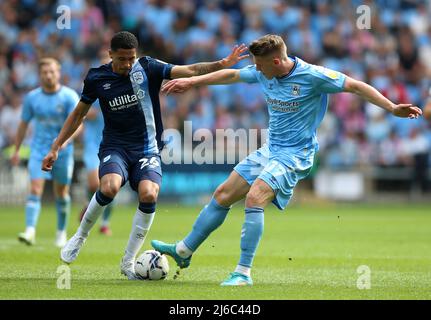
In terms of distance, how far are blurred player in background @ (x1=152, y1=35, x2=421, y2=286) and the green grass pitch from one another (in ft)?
1.50

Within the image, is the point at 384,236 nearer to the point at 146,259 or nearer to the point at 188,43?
the point at 146,259

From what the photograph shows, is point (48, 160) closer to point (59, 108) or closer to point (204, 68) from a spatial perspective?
point (204, 68)

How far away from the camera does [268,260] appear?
11.4 m

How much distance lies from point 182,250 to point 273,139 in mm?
1457

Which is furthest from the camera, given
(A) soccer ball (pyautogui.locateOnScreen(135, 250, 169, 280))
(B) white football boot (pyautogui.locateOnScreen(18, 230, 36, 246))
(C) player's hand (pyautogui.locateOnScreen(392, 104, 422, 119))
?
(B) white football boot (pyautogui.locateOnScreen(18, 230, 36, 246))

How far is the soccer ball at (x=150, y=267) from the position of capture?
9.18 m

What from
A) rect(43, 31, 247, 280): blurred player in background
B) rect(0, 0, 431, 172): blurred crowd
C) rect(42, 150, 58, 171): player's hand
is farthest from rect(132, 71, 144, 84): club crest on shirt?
rect(0, 0, 431, 172): blurred crowd

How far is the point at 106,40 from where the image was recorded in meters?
23.6

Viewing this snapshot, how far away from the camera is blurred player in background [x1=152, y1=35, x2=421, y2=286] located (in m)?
8.71

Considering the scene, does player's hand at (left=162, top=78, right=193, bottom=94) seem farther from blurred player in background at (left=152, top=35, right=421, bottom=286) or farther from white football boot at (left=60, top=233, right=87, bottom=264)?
white football boot at (left=60, top=233, right=87, bottom=264)

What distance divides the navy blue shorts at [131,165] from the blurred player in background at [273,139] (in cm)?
69

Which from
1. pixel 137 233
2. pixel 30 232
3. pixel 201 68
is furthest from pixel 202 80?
pixel 30 232

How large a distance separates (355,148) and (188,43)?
5.53 metres
